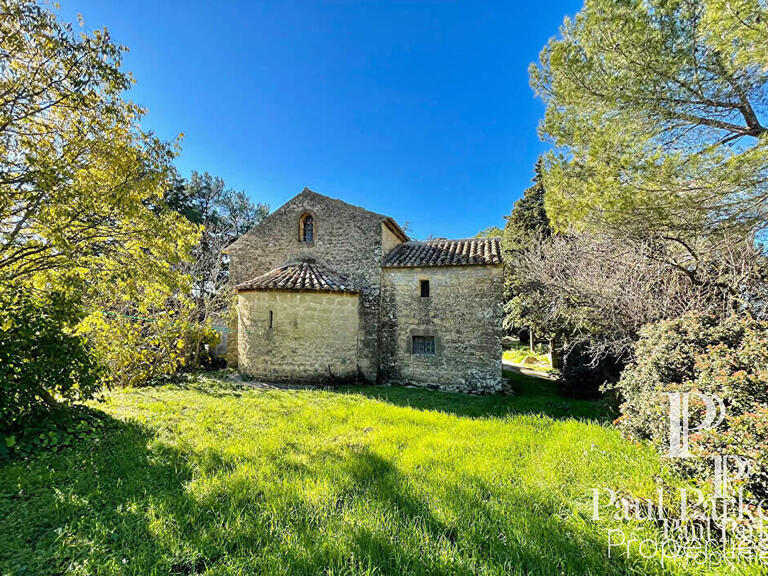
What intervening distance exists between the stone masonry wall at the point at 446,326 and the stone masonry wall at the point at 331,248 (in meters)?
0.55

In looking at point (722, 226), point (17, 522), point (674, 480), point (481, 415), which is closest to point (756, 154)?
point (722, 226)

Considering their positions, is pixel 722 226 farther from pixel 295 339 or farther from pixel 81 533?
pixel 295 339

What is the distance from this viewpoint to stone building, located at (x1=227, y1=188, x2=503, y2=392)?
419 inches

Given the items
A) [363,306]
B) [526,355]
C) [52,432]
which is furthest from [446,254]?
[526,355]

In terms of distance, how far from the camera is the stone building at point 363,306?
34.9 feet

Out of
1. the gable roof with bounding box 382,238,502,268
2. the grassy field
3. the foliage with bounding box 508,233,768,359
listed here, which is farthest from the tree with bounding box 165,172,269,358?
the foliage with bounding box 508,233,768,359

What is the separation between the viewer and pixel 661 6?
4934mm

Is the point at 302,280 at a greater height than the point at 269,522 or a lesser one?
greater

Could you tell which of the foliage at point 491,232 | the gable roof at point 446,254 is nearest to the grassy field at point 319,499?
the gable roof at point 446,254

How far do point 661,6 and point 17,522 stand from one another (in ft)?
35.8

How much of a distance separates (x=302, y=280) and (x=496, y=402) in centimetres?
764

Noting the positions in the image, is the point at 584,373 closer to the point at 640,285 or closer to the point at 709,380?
the point at 640,285

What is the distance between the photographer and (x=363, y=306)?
11859 mm

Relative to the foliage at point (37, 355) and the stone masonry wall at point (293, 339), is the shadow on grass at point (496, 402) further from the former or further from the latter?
the foliage at point (37, 355)
